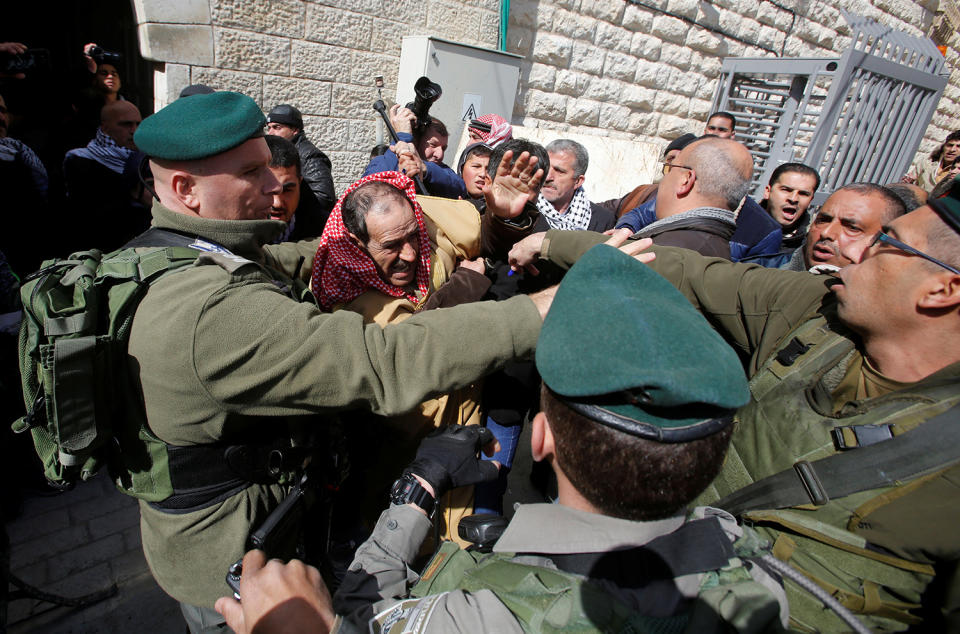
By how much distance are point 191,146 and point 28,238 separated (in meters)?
2.80

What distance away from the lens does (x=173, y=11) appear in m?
3.61

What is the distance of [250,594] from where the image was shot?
1146 mm

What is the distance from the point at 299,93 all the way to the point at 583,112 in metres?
3.71

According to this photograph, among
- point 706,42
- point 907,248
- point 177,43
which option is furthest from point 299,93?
point 706,42

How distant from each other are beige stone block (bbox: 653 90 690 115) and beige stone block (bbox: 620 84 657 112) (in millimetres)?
95

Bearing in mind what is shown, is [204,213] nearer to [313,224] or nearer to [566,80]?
[313,224]

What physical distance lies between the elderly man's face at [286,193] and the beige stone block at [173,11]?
2100 millimetres

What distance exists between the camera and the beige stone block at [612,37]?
6.06 meters

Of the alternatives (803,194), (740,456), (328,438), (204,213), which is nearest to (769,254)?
(803,194)

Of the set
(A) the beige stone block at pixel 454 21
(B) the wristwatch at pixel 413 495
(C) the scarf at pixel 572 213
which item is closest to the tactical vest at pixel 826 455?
(B) the wristwatch at pixel 413 495

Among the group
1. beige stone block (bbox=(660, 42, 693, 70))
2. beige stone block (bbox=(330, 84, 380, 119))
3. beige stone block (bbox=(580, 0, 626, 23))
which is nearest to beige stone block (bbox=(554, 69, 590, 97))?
beige stone block (bbox=(580, 0, 626, 23))

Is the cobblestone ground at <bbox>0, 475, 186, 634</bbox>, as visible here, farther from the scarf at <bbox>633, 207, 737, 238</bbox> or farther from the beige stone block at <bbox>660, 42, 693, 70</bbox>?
the beige stone block at <bbox>660, 42, 693, 70</bbox>

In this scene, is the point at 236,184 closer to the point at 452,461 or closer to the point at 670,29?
the point at 452,461

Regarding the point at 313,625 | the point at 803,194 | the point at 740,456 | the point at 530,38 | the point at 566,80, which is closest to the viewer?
the point at 313,625
